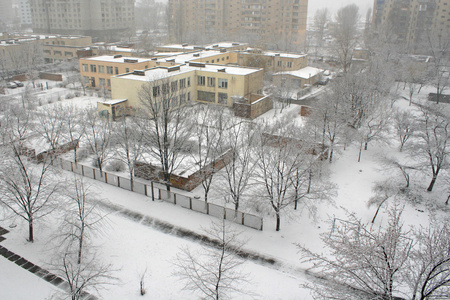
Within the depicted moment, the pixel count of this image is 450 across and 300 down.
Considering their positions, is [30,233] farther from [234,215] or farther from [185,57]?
[185,57]

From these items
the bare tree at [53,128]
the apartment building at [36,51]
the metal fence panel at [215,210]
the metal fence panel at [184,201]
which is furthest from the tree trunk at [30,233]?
the apartment building at [36,51]

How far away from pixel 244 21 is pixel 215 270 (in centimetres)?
9164

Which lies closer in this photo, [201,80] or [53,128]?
[53,128]

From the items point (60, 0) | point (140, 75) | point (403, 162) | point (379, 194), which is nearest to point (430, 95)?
point (403, 162)

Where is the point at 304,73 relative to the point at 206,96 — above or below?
above

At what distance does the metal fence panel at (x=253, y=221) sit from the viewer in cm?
2115

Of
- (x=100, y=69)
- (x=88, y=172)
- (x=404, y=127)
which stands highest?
(x=100, y=69)

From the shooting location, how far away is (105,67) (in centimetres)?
5422

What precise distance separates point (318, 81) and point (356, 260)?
5280cm

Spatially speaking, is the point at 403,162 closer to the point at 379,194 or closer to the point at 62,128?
Result: the point at 379,194

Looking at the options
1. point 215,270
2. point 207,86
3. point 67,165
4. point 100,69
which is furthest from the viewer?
point 100,69

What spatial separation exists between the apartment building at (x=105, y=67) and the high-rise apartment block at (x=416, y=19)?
6309 cm

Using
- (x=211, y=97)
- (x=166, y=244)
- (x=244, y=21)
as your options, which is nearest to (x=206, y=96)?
(x=211, y=97)

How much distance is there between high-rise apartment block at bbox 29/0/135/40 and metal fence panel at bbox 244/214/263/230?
4052 inches
